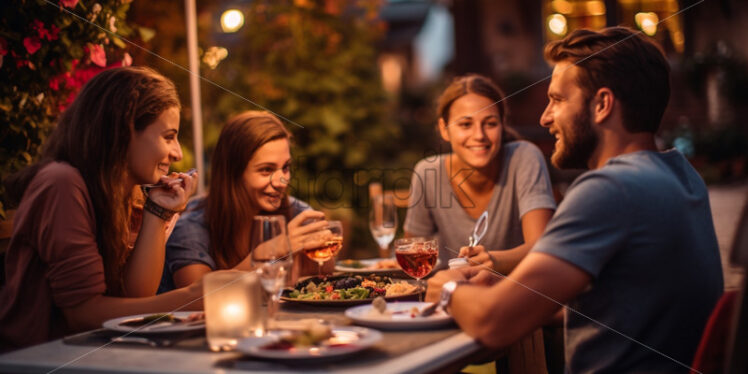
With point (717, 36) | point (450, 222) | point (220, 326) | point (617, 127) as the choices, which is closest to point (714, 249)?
point (617, 127)

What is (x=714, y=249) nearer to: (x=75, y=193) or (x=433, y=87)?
(x=75, y=193)

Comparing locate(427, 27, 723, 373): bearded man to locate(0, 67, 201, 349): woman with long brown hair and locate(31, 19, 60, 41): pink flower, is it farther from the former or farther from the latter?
locate(31, 19, 60, 41): pink flower

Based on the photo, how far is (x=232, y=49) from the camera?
6.47 metres

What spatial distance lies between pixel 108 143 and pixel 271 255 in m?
0.84

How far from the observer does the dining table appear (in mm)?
1262

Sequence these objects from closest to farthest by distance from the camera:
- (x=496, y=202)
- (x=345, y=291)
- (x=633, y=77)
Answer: (x=633, y=77)
(x=345, y=291)
(x=496, y=202)

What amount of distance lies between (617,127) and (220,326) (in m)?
1.07

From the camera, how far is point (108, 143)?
6.93 ft

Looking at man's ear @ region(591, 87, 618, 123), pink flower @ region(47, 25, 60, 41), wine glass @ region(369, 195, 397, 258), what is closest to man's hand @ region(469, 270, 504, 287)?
man's ear @ region(591, 87, 618, 123)

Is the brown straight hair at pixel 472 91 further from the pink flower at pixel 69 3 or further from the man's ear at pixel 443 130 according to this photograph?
the pink flower at pixel 69 3

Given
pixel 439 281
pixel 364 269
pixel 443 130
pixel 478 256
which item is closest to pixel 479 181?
pixel 443 130

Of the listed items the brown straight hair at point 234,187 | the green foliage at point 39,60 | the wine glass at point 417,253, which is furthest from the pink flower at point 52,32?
the wine glass at point 417,253

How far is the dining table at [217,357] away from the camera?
1262 millimetres

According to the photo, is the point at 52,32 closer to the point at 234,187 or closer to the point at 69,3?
the point at 69,3
